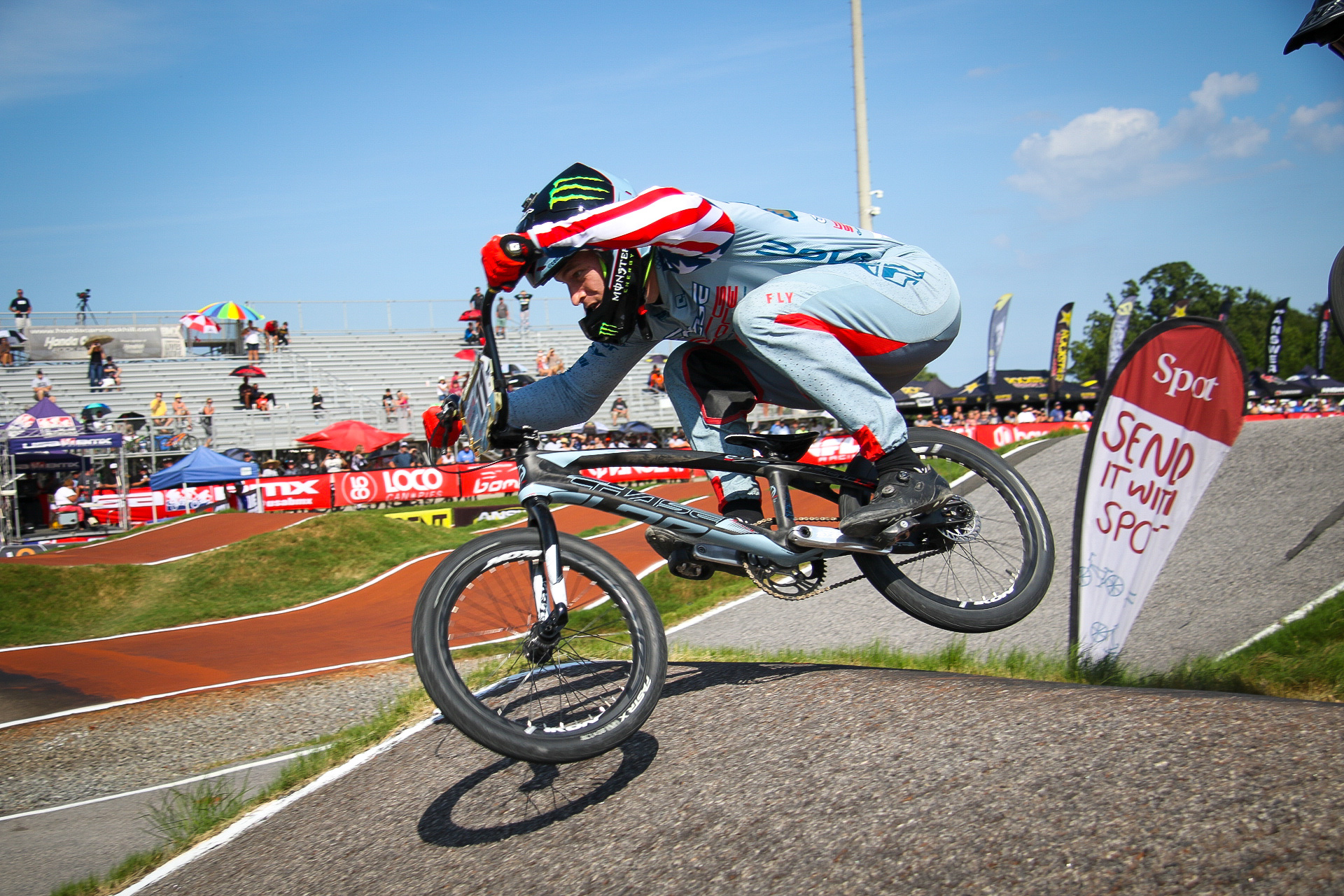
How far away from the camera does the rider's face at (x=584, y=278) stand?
11.8 feet

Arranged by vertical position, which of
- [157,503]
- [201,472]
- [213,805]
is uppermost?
[201,472]

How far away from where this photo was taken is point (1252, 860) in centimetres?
205

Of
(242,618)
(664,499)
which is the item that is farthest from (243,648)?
(664,499)

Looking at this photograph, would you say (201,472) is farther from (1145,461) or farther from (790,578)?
(1145,461)

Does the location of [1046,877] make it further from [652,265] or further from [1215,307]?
[1215,307]

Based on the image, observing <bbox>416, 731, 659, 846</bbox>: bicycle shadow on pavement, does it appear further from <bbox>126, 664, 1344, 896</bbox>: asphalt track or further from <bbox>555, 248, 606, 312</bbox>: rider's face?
<bbox>555, 248, 606, 312</bbox>: rider's face

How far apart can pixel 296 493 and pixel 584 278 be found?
23315mm

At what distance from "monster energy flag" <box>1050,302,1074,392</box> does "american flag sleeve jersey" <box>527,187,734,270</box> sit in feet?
114

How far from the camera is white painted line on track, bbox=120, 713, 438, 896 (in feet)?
13.1

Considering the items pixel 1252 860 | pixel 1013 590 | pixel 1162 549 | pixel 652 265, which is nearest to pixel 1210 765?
pixel 1252 860

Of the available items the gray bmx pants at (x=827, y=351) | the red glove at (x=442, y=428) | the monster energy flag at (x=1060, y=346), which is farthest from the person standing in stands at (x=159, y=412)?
the monster energy flag at (x=1060, y=346)

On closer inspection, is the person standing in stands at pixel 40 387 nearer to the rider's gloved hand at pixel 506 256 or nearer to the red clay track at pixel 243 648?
the red clay track at pixel 243 648

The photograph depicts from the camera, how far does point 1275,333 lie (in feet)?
119

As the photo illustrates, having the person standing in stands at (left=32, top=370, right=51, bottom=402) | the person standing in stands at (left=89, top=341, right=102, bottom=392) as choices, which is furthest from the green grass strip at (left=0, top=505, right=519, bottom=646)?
the person standing in stands at (left=89, top=341, right=102, bottom=392)
